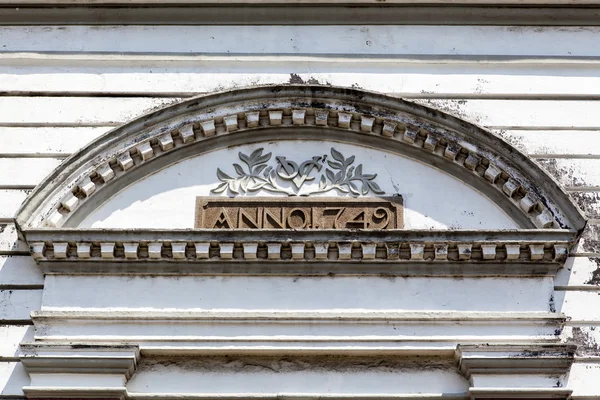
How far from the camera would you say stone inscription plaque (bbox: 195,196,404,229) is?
12.1m

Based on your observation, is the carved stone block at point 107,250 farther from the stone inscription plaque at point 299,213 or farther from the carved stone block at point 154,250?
the stone inscription plaque at point 299,213

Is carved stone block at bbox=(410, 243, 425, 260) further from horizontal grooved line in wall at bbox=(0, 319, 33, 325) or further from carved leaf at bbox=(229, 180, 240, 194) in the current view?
horizontal grooved line in wall at bbox=(0, 319, 33, 325)

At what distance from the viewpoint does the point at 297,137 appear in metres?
12.7

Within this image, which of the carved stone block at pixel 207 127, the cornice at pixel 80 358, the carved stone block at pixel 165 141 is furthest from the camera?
the carved stone block at pixel 207 127

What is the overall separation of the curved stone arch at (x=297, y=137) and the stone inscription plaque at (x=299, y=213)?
0.63 meters

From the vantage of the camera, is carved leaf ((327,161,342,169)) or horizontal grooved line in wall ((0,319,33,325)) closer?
horizontal grooved line in wall ((0,319,33,325))

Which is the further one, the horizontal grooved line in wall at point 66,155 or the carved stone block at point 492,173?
the horizontal grooved line in wall at point 66,155

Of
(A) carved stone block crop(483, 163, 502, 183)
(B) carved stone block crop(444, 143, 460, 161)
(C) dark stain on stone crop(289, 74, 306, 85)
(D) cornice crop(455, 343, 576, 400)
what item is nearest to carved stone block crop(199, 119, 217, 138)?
(C) dark stain on stone crop(289, 74, 306, 85)

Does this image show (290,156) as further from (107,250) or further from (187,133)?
(107,250)

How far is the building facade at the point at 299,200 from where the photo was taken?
11.4m

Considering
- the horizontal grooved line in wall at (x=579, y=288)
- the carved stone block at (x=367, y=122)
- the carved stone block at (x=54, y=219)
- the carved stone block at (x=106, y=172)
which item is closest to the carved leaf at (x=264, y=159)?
the carved stone block at (x=367, y=122)

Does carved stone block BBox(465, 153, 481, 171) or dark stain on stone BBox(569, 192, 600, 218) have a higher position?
carved stone block BBox(465, 153, 481, 171)

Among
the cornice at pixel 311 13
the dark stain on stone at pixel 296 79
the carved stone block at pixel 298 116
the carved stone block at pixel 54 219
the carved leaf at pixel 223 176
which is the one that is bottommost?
the carved stone block at pixel 54 219

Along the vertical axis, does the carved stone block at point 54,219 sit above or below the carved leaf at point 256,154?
below
